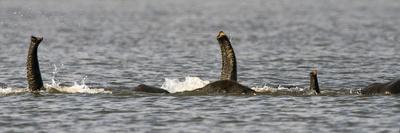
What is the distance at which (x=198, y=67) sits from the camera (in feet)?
129

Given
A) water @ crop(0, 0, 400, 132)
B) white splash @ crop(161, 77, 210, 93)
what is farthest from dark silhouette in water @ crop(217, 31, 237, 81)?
white splash @ crop(161, 77, 210, 93)

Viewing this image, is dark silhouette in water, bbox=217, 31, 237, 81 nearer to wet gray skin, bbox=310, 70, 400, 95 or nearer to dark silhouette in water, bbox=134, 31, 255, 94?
dark silhouette in water, bbox=134, 31, 255, 94

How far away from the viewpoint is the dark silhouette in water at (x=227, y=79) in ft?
89.3

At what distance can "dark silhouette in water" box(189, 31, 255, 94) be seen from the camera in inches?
1072

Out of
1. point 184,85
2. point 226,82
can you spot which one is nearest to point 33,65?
point 184,85

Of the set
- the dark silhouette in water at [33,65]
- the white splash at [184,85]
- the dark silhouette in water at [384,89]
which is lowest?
the dark silhouette in water at [384,89]

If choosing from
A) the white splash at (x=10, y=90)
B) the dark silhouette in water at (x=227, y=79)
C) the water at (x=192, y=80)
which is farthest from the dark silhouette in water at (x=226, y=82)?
the white splash at (x=10, y=90)

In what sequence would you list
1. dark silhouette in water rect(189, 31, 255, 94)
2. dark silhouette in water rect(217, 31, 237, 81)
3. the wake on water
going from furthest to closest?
the wake on water < dark silhouette in water rect(217, 31, 237, 81) < dark silhouette in water rect(189, 31, 255, 94)

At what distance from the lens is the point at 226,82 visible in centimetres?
2725

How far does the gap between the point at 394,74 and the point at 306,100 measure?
31.4ft

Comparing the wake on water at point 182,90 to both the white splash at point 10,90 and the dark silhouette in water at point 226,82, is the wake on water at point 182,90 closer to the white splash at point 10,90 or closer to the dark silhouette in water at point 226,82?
the white splash at point 10,90

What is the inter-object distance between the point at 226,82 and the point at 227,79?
0.55 m

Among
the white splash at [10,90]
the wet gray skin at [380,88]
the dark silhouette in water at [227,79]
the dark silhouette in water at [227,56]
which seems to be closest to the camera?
the wet gray skin at [380,88]

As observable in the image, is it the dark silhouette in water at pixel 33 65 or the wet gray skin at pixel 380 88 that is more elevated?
the dark silhouette in water at pixel 33 65
